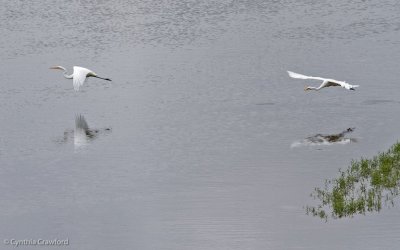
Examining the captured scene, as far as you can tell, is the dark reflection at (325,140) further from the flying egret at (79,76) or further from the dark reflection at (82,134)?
the flying egret at (79,76)

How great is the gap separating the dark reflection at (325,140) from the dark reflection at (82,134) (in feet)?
19.6

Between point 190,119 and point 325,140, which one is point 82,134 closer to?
point 190,119

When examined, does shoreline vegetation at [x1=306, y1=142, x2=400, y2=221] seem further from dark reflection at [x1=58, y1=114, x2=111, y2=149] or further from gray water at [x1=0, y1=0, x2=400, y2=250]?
dark reflection at [x1=58, y1=114, x2=111, y2=149]

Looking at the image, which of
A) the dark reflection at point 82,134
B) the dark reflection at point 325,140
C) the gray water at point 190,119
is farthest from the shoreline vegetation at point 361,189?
the dark reflection at point 82,134

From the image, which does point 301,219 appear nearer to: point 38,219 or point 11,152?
point 38,219

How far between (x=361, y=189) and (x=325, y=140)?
5.07m

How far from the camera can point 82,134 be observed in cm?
3198

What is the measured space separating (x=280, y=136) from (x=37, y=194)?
8.00 metres

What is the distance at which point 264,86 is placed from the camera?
3684cm

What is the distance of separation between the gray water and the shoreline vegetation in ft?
1.20

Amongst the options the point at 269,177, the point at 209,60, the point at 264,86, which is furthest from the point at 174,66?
the point at 269,177

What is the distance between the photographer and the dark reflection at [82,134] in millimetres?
31312

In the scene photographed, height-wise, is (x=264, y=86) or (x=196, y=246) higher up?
(x=196, y=246)

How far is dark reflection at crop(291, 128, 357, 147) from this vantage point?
30.3m
